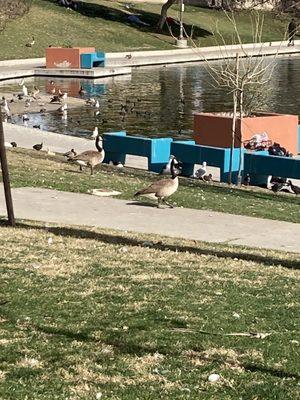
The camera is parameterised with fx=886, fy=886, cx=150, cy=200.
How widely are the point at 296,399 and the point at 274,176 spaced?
16037mm

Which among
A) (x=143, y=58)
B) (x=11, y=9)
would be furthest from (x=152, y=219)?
(x=143, y=58)

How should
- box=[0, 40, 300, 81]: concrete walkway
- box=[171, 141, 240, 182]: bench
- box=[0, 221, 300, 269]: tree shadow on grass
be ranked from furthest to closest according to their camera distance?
box=[0, 40, 300, 81]: concrete walkway < box=[171, 141, 240, 182]: bench < box=[0, 221, 300, 269]: tree shadow on grass

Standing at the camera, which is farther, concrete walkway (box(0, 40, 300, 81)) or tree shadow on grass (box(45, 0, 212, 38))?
tree shadow on grass (box(45, 0, 212, 38))

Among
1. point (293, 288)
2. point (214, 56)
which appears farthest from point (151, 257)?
point (214, 56)

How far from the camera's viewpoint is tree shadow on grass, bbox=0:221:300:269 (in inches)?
444

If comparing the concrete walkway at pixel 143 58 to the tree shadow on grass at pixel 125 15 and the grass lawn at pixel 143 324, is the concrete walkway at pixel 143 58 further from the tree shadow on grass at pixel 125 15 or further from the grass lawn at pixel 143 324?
the grass lawn at pixel 143 324

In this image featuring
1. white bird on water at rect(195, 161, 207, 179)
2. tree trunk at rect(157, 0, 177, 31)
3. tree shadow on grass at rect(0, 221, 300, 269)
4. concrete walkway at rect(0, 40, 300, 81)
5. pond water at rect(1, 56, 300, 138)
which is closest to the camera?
tree shadow on grass at rect(0, 221, 300, 269)

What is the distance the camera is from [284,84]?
56.3 metres

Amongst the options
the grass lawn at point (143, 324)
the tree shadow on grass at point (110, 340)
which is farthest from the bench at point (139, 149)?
the tree shadow on grass at point (110, 340)

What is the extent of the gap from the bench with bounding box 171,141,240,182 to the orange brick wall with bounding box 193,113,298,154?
2.19m

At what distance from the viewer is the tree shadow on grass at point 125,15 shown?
83500 mm

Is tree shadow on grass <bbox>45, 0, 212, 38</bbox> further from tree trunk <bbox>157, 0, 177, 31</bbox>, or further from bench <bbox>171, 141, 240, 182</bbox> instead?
bench <bbox>171, 141, 240, 182</bbox>

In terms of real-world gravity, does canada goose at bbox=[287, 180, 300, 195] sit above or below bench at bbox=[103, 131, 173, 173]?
below

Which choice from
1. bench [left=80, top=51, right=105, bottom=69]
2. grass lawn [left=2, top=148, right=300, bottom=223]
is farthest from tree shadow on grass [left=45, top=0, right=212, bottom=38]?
grass lawn [left=2, top=148, right=300, bottom=223]
